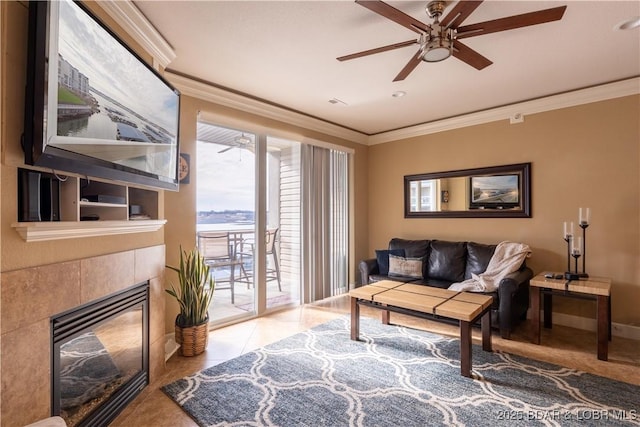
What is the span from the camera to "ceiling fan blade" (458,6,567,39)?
1.66 m

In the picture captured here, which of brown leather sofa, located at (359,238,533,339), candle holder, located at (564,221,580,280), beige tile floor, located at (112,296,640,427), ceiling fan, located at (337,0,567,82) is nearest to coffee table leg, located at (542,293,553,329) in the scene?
beige tile floor, located at (112,296,640,427)

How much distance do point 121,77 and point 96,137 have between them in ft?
1.46

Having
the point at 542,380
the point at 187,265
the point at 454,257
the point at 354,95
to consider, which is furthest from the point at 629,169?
the point at 187,265

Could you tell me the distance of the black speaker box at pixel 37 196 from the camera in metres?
1.36

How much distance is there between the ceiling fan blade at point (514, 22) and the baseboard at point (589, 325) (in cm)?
319

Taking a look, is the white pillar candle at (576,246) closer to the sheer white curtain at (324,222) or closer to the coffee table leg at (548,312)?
the coffee table leg at (548,312)

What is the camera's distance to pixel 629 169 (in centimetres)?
310

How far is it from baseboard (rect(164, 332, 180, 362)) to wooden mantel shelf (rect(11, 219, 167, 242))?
4.12 ft

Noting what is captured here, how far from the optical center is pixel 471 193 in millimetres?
4184

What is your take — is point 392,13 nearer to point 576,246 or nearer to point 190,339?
point 190,339

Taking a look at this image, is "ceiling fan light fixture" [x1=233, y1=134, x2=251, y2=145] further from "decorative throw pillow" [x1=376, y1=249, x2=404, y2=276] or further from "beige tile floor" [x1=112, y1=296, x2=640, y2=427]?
"decorative throw pillow" [x1=376, y1=249, x2=404, y2=276]

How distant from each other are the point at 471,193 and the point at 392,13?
122 inches

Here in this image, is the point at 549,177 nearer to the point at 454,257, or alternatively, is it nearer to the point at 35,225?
the point at 454,257

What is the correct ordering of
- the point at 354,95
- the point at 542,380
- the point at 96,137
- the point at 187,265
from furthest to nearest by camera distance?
1. the point at 354,95
2. the point at 187,265
3. the point at 542,380
4. the point at 96,137
